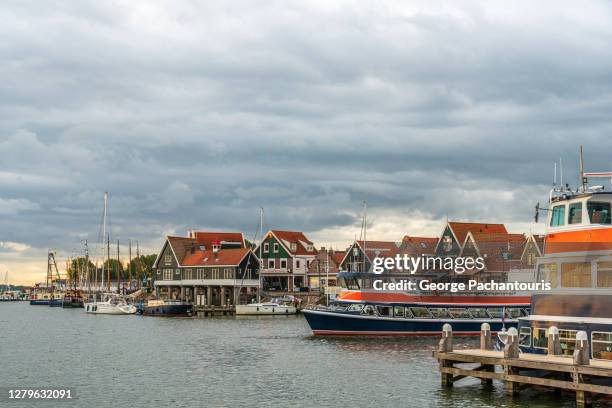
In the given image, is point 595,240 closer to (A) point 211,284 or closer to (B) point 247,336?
(B) point 247,336

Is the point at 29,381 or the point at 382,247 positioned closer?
the point at 29,381

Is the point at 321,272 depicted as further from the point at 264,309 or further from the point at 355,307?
the point at 355,307

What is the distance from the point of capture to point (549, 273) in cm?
3247

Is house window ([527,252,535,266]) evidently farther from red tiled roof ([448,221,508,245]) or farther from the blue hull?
the blue hull

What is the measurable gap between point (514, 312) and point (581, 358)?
40300 millimetres

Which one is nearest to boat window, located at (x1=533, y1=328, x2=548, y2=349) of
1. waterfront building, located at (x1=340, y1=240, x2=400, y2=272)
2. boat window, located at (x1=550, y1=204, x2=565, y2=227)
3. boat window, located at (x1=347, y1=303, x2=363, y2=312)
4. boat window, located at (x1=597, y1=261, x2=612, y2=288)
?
boat window, located at (x1=597, y1=261, x2=612, y2=288)

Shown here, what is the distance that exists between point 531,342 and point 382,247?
91.6 m

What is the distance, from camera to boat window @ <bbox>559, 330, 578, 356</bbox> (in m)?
30.7

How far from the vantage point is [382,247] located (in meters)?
124

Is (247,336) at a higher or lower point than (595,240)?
Answer: lower

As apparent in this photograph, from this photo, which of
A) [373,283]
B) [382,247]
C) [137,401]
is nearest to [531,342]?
[137,401]

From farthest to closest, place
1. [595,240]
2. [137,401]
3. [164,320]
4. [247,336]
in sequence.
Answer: [164,320], [247,336], [137,401], [595,240]

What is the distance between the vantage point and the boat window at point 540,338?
31.8 metres

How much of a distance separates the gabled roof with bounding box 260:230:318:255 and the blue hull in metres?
59.2
